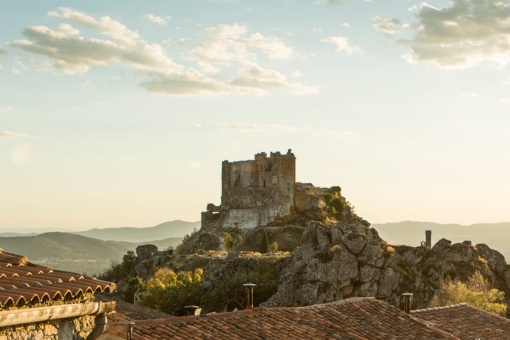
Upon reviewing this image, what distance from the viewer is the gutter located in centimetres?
1034

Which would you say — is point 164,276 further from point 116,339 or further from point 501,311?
point 116,339

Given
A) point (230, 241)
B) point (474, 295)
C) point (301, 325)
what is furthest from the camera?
→ point (230, 241)

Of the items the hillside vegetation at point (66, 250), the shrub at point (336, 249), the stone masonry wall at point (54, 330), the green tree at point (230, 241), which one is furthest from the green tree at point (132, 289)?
the hillside vegetation at point (66, 250)

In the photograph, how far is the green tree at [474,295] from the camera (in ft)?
175

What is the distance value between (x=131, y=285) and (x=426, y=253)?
24213 mm

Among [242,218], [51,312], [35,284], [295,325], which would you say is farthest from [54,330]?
[242,218]

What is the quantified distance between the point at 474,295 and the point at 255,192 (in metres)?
46.5

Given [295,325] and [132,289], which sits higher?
[295,325]

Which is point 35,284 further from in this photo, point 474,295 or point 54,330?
point 474,295

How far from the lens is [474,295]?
54344mm

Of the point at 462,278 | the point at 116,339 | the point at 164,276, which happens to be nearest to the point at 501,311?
the point at 462,278

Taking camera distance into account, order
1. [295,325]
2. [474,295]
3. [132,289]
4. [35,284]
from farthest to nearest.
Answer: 1. [132,289]
2. [474,295]
3. [295,325]
4. [35,284]

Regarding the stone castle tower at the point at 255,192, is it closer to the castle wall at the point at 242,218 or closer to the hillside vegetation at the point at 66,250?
the castle wall at the point at 242,218

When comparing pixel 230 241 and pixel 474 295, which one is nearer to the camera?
pixel 474 295
